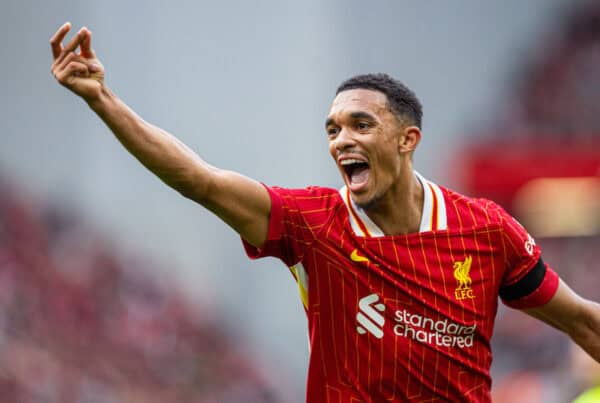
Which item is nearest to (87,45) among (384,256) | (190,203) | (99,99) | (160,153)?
(99,99)

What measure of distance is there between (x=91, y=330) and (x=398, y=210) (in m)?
6.30

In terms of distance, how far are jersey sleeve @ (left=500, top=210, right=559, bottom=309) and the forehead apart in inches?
24.3

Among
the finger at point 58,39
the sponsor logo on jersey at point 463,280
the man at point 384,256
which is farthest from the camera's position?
the sponsor logo on jersey at point 463,280

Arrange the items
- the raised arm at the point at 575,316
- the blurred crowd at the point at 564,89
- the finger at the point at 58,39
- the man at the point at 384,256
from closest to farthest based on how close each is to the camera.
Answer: the finger at the point at 58,39 → the man at the point at 384,256 → the raised arm at the point at 575,316 → the blurred crowd at the point at 564,89

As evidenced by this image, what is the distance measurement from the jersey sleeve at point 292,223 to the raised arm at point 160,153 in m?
0.03

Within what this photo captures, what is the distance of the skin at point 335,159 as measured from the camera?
321cm

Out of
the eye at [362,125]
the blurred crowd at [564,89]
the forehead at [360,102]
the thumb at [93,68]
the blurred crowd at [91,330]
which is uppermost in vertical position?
the blurred crowd at [564,89]

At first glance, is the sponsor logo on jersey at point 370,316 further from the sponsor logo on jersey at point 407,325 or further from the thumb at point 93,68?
the thumb at point 93,68

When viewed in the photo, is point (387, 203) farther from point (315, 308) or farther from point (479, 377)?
point (479, 377)

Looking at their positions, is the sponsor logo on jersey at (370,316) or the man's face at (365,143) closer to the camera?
the sponsor logo on jersey at (370,316)

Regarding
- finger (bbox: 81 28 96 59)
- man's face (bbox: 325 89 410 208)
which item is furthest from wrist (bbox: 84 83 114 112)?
man's face (bbox: 325 89 410 208)

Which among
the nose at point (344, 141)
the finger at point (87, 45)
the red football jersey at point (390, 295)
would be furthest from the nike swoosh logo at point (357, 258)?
the finger at point (87, 45)

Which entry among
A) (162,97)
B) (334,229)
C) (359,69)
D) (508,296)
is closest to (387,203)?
(334,229)

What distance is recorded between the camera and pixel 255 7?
1282 centimetres
